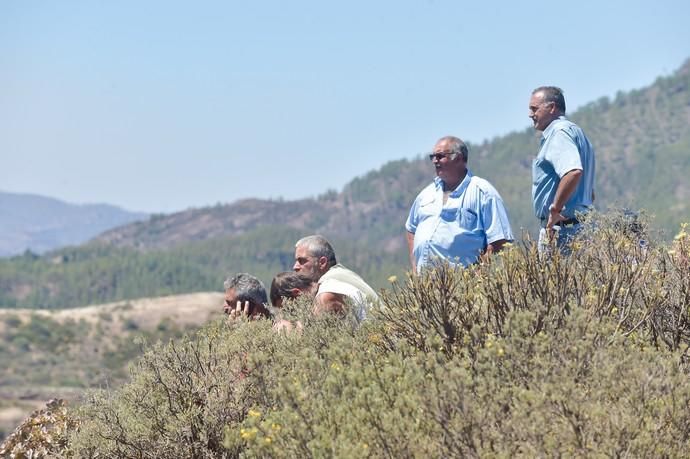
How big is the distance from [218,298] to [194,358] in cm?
11176

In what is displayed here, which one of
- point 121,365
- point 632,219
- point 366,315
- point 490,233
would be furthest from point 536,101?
point 121,365

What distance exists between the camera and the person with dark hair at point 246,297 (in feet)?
21.6

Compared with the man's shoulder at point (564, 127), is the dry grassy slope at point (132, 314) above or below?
below

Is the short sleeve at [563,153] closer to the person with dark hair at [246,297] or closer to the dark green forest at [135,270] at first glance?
the person with dark hair at [246,297]

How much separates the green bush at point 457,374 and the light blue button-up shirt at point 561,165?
2.69ft

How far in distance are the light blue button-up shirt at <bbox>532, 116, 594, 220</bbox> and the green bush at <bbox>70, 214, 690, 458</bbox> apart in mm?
820

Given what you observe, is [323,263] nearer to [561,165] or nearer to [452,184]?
[452,184]

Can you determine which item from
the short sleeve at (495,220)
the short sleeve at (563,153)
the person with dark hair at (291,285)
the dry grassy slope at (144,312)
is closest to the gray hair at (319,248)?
the person with dark hair at (291,285)

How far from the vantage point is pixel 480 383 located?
154 inches

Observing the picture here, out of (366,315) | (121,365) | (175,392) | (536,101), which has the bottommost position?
(121,365)

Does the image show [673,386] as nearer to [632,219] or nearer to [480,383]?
[480,383]

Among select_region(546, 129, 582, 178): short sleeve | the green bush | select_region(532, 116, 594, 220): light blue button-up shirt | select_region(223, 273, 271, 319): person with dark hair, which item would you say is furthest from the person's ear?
select_region(546, 129, 582, 178): short sleeve

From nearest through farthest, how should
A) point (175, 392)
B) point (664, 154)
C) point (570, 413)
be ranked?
point (570, 413) < point (175, 392) < point (664, 154)

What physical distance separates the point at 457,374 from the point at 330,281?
2.30m
